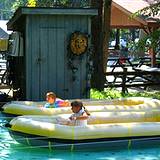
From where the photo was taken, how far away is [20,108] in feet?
37.9

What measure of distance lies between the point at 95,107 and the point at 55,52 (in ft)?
9.95

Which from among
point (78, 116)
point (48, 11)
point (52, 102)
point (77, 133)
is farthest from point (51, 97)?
point (48, 11)

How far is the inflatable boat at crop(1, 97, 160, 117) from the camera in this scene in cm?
1115

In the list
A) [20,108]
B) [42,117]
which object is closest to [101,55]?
[20,108]

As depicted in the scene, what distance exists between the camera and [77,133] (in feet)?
29.9

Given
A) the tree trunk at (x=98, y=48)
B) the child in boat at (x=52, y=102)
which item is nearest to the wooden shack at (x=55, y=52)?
the child in boat at (x=52, y=102)

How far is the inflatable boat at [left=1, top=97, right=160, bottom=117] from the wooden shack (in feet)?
6.07

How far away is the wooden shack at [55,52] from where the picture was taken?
535 inches

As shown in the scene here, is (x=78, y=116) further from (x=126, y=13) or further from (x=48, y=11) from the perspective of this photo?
(x=126, y=13)

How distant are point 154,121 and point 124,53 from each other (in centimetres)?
2865

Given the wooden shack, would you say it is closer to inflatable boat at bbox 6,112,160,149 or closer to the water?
inflatable boat at bbox 6,112,160,149

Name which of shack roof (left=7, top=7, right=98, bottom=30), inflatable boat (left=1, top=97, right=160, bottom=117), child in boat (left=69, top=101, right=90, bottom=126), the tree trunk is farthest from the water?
the tree trunk

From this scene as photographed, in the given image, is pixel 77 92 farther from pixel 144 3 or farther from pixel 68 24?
pixel 144 3

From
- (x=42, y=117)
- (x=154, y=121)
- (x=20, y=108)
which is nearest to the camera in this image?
(x=42, y=117)
